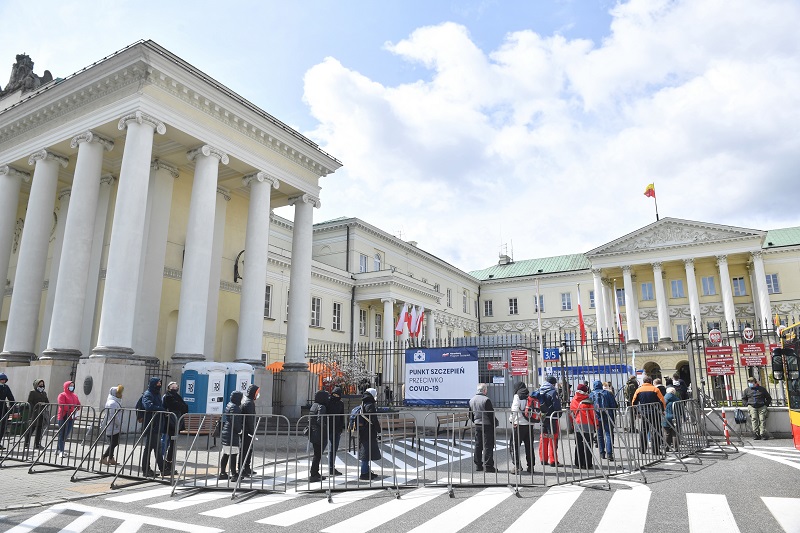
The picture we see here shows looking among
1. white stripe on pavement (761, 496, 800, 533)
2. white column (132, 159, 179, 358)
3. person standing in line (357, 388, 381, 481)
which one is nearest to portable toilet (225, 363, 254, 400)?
white column (132, 159, 179, 358)

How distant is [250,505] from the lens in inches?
322

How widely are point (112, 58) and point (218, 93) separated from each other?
11.2 ft

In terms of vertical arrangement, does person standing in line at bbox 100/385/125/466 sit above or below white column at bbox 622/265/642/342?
below

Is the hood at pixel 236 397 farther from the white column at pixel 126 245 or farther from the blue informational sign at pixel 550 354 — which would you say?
the blue informational sign at pixel 550 354

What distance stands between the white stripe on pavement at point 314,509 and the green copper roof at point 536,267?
5957cm

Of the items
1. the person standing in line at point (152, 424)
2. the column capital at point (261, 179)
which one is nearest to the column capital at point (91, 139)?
the column capital at point (261, 179)

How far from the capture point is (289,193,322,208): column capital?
24.3 meters

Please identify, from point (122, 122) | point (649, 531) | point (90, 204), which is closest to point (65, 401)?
point (90, 204)

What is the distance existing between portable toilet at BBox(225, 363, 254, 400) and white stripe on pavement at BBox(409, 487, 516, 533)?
10683 mm

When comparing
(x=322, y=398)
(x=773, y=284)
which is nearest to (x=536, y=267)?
(x=773, y=284)

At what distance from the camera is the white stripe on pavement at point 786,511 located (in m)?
6.45

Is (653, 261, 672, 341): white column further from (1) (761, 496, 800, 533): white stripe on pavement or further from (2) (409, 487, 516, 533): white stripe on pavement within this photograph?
(2) (409, 487, 516, 533): white stripe on pavement

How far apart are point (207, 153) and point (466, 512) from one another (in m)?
16.0

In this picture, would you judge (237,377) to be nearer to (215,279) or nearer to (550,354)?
(215,279)
